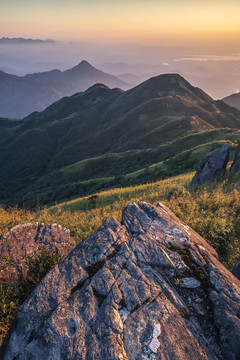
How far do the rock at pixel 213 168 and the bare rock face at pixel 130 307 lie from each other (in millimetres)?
14483

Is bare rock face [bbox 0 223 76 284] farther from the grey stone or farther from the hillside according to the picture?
the hillside

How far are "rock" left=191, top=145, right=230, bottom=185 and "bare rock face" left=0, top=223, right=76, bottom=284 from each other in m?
15.0

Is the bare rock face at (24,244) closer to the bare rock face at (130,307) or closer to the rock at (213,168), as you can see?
the bare rock face at (130,307)

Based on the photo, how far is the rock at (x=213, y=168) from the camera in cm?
1912

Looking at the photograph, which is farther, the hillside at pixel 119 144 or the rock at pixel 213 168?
the hillside at pixel 119 144

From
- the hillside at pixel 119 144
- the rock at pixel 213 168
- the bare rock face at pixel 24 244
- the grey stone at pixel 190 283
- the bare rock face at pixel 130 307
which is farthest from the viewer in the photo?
the hillside at pixel 119 144

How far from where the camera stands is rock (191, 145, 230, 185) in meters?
19.1

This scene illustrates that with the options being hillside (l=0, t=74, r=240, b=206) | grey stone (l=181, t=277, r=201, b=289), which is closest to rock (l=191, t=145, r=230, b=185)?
hillside (l=0, t=74, r=240, b=206)

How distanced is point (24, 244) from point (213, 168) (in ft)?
57.8

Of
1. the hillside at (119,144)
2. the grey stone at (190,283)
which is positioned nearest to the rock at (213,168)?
the hillside at (119,144)

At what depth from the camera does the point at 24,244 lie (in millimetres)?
7145

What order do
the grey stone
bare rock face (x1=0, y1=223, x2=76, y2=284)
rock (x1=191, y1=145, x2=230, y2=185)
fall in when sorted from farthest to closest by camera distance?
rock (x1=191, y1=145, x2=230, y2=185)
bare rock face (x1=0, y1=223, x2=76, y2=284)
the grey stone

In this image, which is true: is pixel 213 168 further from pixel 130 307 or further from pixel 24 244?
pixel 130 307

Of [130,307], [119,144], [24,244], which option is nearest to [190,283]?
[130,307]
